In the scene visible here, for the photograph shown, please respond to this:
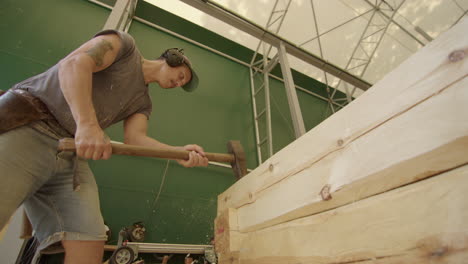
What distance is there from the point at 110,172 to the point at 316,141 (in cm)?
262

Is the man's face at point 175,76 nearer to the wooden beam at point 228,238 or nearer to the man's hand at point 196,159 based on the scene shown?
the man's hand at point 196,159

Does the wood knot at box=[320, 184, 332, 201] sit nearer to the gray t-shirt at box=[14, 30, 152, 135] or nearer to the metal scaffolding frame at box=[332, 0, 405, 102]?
the gray t-shirt at box=[14, 30, 152, 135]

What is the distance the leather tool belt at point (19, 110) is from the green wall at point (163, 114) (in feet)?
Result: 5.83

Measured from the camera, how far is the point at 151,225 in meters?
2.55

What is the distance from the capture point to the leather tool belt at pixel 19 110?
34.8 inches

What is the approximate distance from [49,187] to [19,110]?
0.37m

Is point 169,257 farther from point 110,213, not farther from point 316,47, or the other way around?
point 316,47

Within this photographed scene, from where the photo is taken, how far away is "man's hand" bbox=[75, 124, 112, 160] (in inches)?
35.8

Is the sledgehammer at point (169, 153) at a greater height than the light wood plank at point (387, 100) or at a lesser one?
greater

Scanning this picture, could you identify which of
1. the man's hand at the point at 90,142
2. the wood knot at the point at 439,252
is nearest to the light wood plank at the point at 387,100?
the wood knot at the point at 439,252

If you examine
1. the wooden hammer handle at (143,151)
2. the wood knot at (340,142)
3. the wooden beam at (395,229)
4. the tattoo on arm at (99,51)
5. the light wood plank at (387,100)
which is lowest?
the wooden beam at (395,229)

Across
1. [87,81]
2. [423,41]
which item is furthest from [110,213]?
[423,41]

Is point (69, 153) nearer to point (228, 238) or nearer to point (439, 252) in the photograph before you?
point (228, 238)

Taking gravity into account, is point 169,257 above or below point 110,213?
below
